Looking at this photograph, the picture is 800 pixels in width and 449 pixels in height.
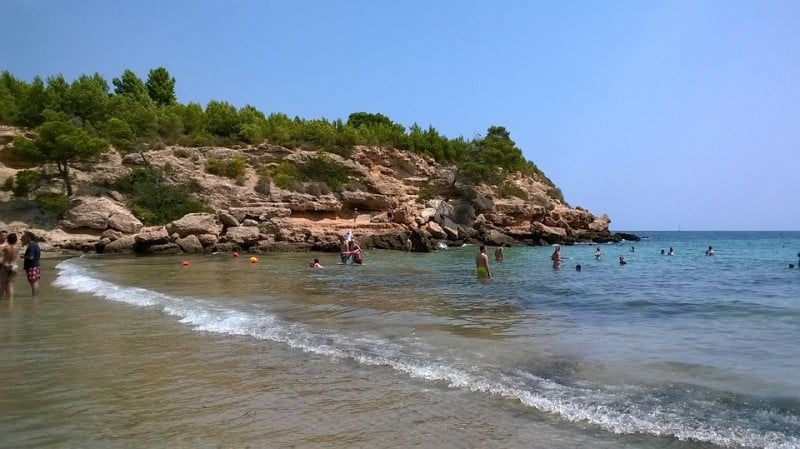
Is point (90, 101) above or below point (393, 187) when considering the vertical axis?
above

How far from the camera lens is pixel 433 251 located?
3981cm

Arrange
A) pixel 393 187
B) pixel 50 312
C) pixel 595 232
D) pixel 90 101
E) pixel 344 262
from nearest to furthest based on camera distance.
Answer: pixel 50 312 → pixel 344 262 → pixel 90 101 → pixel 393 187 → pixel 595 232

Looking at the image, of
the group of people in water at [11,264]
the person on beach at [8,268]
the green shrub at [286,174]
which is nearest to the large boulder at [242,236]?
the green shrub at [286,174]

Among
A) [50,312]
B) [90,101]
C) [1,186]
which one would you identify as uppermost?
[90,101]

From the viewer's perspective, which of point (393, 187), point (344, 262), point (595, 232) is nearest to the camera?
point (344, 262)

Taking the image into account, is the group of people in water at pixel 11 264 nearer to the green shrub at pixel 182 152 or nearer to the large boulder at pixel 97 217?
the large boulder at pixel 97 217

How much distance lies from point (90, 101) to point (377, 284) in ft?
142

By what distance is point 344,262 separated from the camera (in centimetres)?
2872

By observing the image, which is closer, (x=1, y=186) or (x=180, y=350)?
(x=180, y=350)

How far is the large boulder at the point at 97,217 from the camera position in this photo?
36.8 meters

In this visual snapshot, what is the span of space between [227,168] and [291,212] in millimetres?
7610

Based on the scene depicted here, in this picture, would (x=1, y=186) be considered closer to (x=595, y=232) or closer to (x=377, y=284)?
(x=377, y=284)

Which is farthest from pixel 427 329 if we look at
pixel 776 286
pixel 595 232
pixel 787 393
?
pixel 595 232

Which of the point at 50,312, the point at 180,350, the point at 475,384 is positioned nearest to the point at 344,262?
the point at 50,312
